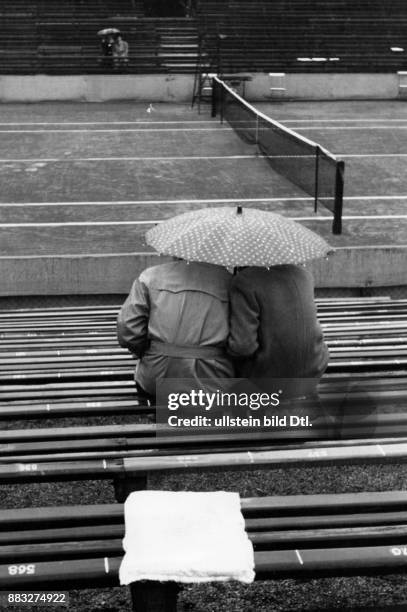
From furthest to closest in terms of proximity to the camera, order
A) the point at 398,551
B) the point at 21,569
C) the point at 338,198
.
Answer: the point at 338,198
the point at 398,551
the point at 21,569

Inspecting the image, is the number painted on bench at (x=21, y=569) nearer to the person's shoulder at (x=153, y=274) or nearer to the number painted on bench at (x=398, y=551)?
the number painted on bench at (x=398, y=551)

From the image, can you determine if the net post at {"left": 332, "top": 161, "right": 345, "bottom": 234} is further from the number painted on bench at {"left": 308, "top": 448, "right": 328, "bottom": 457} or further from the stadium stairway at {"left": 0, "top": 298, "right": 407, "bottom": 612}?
the number painted on bench at {"left": 308, "top": 448, "right": 328, "bottom": 457}

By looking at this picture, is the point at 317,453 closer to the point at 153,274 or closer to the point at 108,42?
the point at 153,274

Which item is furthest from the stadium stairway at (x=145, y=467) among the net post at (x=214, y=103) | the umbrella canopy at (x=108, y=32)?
the umbrella canopy at (x=108, y=32)

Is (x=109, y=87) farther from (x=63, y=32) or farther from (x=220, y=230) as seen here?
(x=220, y=230)

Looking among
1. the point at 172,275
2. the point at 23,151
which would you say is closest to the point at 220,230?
the point at 172,275

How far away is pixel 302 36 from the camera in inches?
1309

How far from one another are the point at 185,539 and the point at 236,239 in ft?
6.96

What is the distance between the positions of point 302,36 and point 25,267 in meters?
23.8

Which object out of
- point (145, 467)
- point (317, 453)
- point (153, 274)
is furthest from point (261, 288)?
point (145, 467)

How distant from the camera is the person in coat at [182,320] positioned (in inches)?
190

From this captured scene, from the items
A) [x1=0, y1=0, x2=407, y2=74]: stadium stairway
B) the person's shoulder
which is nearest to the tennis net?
the person's shoulder

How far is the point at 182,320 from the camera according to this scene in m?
4.83

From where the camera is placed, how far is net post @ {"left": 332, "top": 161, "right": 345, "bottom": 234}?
13.1 metres
